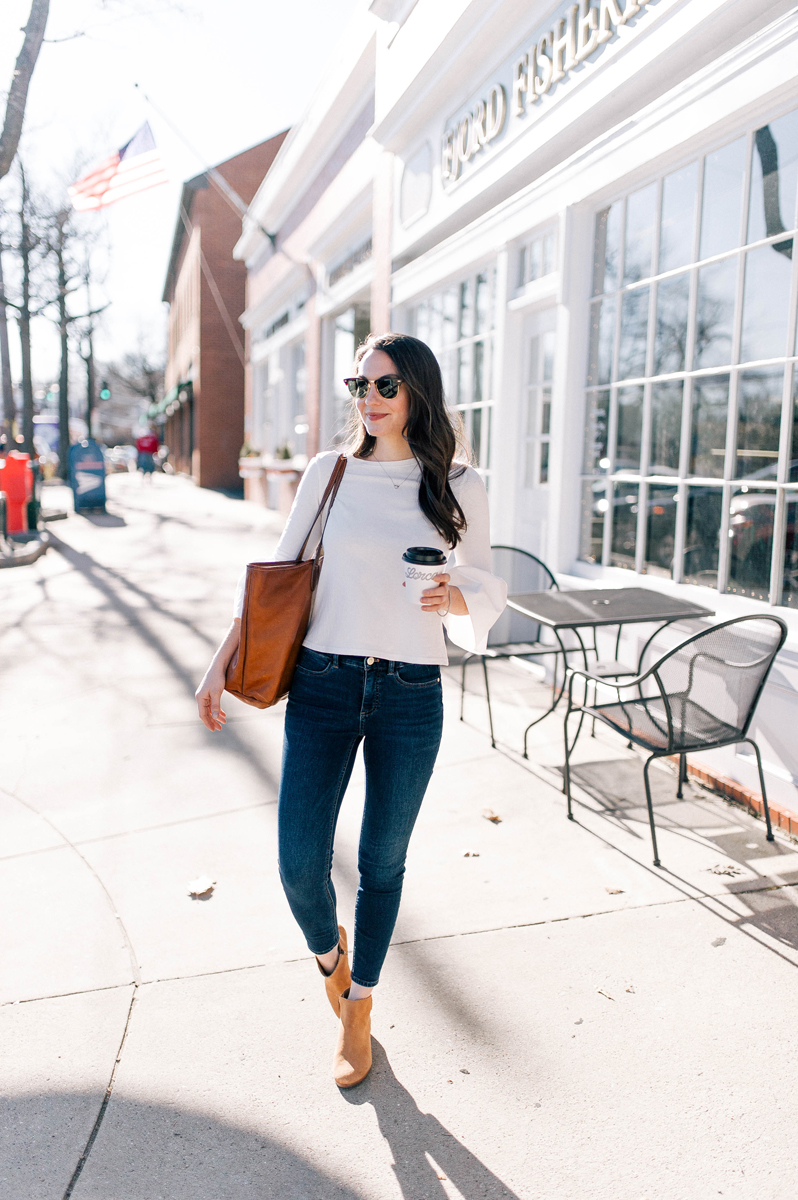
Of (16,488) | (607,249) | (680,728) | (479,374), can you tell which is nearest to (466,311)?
(479,374)

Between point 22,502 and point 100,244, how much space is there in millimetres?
16158

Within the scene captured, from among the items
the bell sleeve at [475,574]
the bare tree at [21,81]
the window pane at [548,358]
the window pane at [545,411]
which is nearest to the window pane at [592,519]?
the window pane at [545,411]

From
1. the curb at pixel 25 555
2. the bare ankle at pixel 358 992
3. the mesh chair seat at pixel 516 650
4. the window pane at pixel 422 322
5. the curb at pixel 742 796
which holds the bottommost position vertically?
the curb at pixel 742 796

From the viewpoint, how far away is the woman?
87.8 inches

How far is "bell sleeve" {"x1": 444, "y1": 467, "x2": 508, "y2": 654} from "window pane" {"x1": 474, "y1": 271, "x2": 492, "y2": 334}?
207 inches

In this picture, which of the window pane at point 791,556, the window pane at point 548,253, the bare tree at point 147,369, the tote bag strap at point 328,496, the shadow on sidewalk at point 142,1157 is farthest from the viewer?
the bare tree at point 147,369

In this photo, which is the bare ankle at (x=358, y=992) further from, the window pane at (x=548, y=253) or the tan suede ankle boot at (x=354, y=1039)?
the window pane at (x=548, y=253)

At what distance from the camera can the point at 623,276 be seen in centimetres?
533

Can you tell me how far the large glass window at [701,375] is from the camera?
401 cm

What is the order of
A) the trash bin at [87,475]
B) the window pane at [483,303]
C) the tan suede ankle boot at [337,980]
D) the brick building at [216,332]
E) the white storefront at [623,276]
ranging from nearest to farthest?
the tan suede ankle boot at [337,980] < the white storefront at [623,276] < the window pane at [483,303] < the trash bin at [87,475] < the brick building at [216,332]

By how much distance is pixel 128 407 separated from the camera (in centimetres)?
11294

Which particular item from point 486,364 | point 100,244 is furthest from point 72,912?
point 100,244

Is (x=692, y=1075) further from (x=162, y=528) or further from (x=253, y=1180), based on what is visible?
(x=162, y=528)

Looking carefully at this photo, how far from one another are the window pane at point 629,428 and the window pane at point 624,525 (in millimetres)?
120
